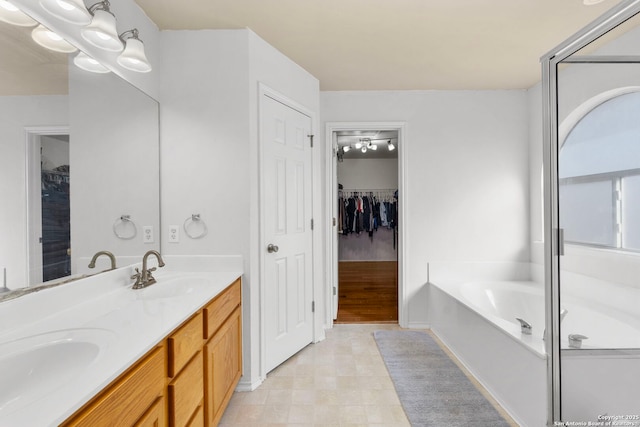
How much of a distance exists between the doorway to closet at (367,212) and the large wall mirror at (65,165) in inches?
139

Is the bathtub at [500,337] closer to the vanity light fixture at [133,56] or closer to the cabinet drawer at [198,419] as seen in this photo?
the cabinet drawer at [198,419]

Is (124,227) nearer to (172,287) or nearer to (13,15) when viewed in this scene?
(172,287)

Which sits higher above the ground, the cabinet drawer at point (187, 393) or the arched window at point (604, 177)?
the arched window at point (604, 177)

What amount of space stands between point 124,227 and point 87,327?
31.8 inches

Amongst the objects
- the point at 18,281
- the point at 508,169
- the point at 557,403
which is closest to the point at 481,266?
the point at 508,169

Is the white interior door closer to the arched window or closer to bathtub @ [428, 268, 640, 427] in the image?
bathtub @ [428, 268, 640, 427]

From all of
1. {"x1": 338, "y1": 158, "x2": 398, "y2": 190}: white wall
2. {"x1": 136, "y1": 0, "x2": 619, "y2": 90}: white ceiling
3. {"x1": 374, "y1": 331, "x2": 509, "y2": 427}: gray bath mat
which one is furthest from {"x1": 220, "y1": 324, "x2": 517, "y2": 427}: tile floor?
{"x1": 338, "y1": 158, "x2": 398, "y2": 190}: white wall

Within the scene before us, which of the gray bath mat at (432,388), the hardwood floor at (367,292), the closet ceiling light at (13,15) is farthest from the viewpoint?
the hardwood floor at (367,292)

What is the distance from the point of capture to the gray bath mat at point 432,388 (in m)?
1.78

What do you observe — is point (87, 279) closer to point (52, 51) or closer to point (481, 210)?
point (52, 51)

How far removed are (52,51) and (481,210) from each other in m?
3.39

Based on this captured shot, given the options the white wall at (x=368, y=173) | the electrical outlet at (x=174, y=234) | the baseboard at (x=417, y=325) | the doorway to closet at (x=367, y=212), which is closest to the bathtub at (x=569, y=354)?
the baseboard at (x=417, y=325)

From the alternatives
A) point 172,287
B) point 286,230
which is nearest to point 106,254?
point 172,287

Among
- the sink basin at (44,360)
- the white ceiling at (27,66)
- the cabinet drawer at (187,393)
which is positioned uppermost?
the white ceiling at (27,66)
